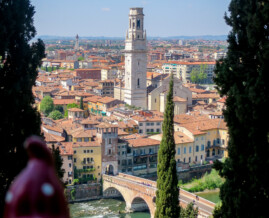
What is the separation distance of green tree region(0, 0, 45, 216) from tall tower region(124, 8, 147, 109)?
37047mm

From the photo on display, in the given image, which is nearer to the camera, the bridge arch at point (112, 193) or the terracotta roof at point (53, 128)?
the bridge arch at point (112, 193)

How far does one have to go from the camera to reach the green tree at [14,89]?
5277 mm

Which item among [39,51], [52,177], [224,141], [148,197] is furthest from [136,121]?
[52,177]

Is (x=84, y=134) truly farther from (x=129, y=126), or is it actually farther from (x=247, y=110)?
(x=247, y=110)

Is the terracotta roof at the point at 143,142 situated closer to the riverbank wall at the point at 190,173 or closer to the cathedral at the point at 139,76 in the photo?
the riverbank wall at the point at 190,173

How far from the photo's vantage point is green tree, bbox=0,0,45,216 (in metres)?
5.28

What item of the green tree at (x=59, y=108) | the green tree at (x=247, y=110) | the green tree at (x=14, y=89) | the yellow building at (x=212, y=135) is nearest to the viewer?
the green tree at (x=14, y=89)

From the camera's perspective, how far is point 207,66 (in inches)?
3098

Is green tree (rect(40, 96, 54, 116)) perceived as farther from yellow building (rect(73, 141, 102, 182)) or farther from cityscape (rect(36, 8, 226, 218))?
yellow building (rect(73, 141, 102, 182))

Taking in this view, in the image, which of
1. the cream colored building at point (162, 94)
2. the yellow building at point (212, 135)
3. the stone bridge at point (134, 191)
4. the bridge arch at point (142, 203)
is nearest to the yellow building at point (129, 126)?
the yellow building at point (212, 135)

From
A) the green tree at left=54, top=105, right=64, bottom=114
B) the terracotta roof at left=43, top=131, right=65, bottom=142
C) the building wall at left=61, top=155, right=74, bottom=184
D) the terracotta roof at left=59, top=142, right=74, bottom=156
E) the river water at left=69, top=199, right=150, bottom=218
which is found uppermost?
the terracotta roof at left=43, top=131, right=65, bottom=142

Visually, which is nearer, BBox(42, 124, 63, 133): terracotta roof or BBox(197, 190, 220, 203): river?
BBox(197, 190, 220, 203): river

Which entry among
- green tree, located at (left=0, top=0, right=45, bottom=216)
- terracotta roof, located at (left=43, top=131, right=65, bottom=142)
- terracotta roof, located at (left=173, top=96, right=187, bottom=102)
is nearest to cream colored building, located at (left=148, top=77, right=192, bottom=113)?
terracotta roof, located at (left=173, top=96, right=187, bottom=102)

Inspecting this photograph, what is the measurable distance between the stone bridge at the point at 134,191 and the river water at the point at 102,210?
1.70ft
